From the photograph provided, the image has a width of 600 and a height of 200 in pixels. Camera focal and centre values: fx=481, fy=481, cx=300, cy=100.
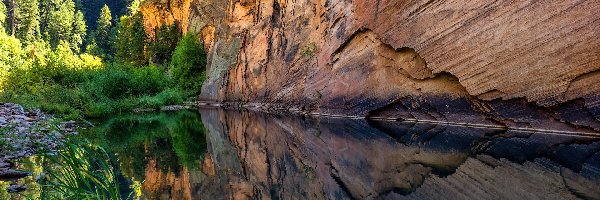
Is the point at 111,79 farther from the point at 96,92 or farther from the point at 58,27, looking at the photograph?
the point at 58,27

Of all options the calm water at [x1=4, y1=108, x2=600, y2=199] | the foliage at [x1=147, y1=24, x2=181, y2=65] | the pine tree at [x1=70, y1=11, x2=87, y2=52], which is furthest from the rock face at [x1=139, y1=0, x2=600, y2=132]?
the pine tree at [x1=70, y1=11, x2=87, y2=52]

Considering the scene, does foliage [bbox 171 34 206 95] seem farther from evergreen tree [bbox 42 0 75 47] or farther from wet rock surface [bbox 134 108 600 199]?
evergreen tree [bbox 42 0 75 47]

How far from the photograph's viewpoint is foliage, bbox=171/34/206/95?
4600cm

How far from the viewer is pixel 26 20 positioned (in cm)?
7731

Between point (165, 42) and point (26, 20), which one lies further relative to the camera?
point (26, 20)

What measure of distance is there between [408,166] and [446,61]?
8.01 metres

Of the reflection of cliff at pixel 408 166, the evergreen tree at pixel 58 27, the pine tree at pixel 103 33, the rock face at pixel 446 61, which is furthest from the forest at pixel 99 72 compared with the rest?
the rock face at pixel 446 61

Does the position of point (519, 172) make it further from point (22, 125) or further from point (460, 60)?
point (22, 125)

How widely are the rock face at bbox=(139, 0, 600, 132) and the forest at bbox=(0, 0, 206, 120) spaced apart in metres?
10.9

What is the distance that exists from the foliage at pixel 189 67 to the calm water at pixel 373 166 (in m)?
32.5

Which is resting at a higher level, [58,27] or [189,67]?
[58,27]

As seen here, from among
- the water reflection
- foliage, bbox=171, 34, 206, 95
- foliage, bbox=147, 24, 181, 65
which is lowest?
the water reflection

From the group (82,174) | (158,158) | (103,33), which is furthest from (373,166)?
(103,33)

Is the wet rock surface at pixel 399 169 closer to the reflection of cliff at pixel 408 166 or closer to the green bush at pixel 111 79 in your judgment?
the reflection of cliff at pixel 408 166
